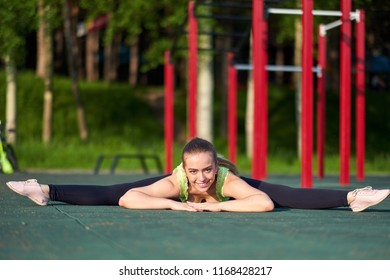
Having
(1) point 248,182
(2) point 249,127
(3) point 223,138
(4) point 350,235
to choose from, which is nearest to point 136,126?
(3) point 223,138

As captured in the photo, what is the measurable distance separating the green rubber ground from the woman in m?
0.09

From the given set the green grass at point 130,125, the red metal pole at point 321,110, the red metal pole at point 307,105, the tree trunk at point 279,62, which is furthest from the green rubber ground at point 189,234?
the tree trunk at point 279,62

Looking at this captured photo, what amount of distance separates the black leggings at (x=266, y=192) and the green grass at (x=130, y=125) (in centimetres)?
1539

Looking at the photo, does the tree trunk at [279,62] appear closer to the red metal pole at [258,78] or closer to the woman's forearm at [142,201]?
the red metal pole at [258,78]

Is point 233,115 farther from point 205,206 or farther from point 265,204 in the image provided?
point 205,206

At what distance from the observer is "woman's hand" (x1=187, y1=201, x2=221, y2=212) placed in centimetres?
777

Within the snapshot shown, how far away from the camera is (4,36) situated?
67.6 feet

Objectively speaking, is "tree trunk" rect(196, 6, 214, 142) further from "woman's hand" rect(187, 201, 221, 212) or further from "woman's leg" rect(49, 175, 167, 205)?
"woman's hand" rect(187, 201, 221, 212)

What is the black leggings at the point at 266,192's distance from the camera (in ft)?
27.5

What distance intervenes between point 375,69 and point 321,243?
3599 cm

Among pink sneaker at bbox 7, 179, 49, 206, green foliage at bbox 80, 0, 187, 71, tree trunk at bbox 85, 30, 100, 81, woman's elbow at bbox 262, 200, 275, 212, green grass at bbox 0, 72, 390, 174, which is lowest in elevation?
green grass at bbox 0, 72, 390, 174

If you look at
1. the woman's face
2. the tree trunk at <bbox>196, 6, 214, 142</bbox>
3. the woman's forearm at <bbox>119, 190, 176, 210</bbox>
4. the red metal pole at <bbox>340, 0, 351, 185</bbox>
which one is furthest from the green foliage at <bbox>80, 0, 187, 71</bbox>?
the woman's face

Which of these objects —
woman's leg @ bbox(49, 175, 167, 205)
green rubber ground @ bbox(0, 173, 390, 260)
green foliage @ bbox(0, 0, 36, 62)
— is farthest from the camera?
green foliage @ bbox(0, 0, 36, 62)

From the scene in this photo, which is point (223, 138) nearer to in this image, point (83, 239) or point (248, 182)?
point (248, 182)
